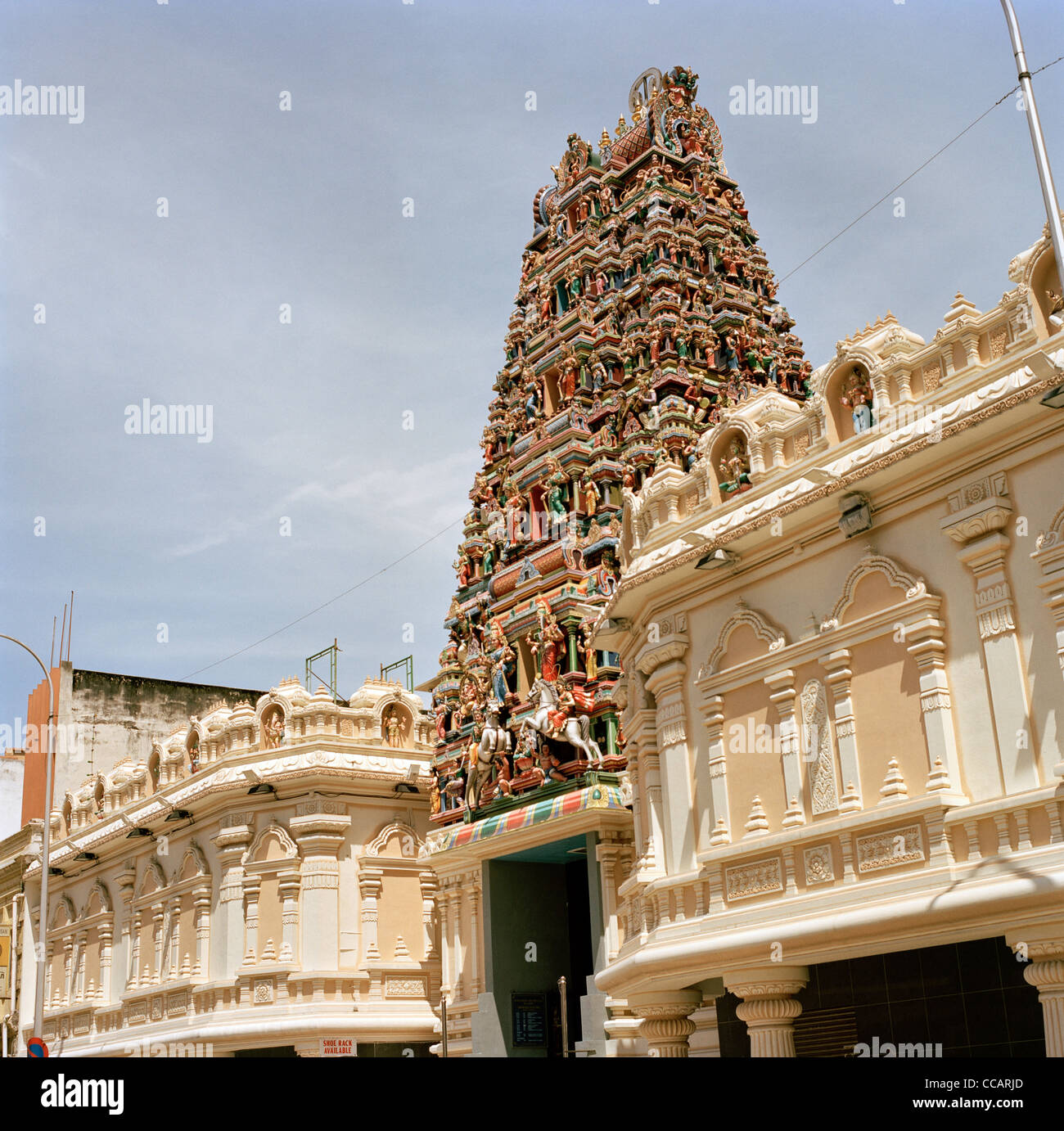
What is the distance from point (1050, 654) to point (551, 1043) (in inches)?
684

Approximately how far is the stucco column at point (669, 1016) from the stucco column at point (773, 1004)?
8.59 feet

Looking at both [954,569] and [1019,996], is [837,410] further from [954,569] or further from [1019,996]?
[1019,996]

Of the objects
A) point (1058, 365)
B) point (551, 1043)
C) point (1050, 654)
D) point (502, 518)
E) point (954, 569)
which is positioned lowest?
point (551, 1043)

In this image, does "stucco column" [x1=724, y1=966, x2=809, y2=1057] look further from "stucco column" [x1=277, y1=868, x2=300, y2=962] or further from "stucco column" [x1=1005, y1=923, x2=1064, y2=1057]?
"stucco column" [x1=277, y1=868, x2=300, y2=962]

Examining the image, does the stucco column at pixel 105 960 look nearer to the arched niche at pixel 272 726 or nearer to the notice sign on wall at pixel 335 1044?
the arched niche at pixel 272 726

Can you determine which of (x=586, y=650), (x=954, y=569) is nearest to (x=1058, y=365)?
Result: (x=954, y=569)

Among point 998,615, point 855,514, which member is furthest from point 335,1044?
point 998,615

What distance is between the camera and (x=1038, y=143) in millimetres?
14289

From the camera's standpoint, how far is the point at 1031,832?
49.4 ft

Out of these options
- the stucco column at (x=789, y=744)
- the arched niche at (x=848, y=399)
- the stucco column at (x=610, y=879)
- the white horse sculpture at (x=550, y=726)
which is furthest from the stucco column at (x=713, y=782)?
the white horse sculpture at (x=550, y=726)

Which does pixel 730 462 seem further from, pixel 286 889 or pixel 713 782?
pixel 286 889

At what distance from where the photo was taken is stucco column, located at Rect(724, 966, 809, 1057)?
1794 centimetres
